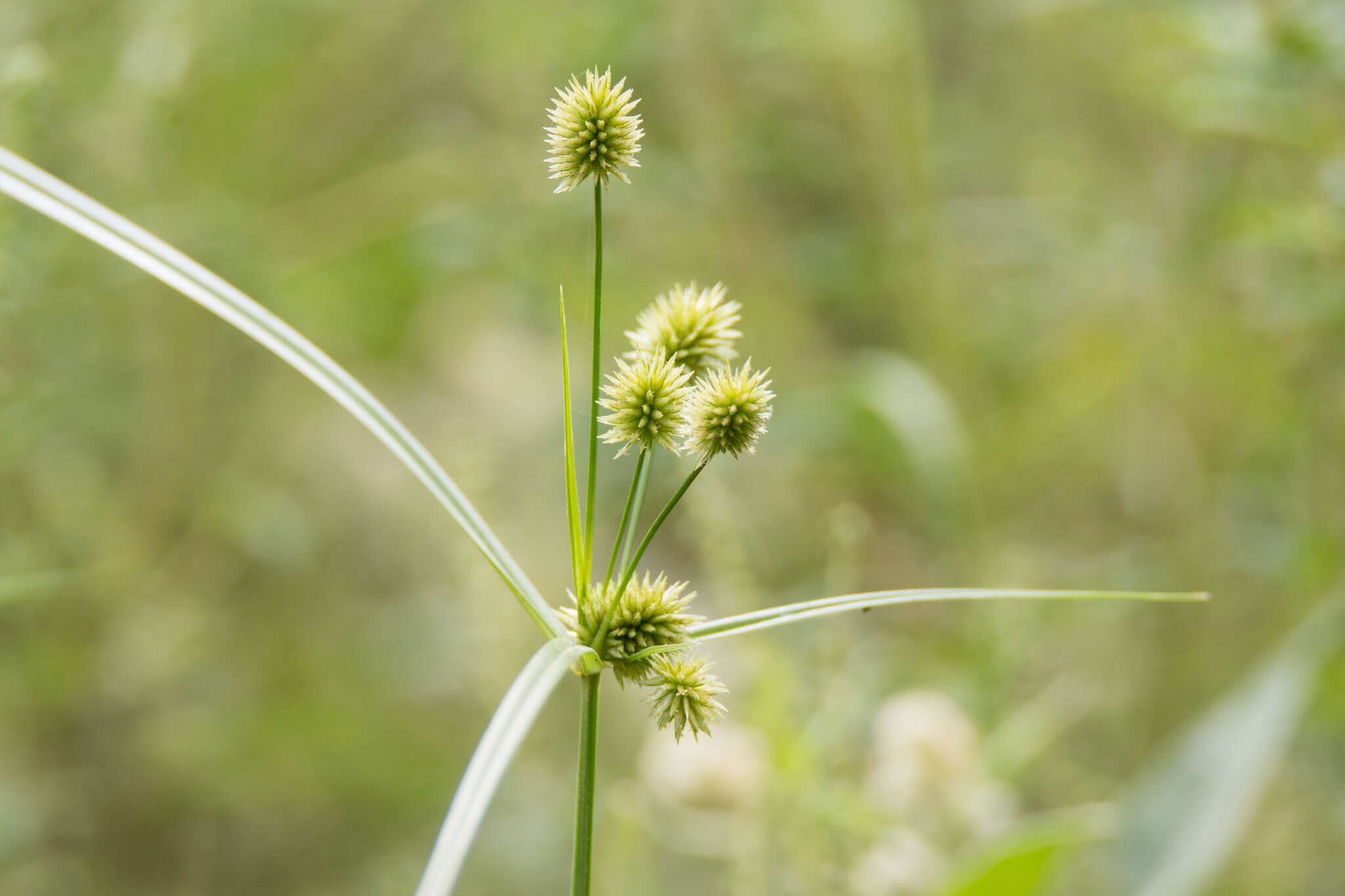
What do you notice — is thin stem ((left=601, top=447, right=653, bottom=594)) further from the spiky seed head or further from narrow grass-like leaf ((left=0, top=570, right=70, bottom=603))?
narrow grass-like leaf ((left=0, top=570, right=70, bottom=603))

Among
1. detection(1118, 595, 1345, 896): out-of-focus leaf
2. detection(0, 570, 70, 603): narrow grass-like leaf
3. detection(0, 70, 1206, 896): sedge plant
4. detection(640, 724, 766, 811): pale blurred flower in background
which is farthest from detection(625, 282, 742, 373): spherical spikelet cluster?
detection(1118, 595, 1345, 896): out-of-focus leaf

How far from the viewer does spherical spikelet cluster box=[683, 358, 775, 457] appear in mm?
169

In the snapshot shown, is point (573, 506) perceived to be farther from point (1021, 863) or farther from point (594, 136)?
point (1021, 863)

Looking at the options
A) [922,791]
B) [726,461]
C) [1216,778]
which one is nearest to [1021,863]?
[922,791]

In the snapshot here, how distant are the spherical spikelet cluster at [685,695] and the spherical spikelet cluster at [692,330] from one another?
0.18 ft

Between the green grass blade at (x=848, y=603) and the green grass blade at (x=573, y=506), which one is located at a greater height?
the green grass blade at (x=573, y=506)

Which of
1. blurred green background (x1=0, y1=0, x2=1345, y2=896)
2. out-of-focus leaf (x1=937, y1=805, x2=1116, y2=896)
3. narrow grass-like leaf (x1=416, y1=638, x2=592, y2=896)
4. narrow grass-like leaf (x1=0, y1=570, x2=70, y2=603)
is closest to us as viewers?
narrow grass-like leaf (x1=416, y1=638, x2=592, y2=896)

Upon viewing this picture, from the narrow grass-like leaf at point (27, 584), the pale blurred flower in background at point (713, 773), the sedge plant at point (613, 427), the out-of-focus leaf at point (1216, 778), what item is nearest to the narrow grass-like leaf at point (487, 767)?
the sedge plant at point (613, 427)

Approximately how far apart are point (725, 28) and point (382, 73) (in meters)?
0.33

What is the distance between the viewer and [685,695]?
170mm

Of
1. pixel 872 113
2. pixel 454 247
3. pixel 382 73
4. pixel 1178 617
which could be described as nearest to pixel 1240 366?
pixel 1178 617

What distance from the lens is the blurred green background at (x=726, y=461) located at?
62cm

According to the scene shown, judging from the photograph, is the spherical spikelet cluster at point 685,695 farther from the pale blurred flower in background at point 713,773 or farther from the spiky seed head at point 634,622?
the pale blurred flower in background at point 713,773

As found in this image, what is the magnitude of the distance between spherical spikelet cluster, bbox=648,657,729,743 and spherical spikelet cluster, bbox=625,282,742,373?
0.18 ft
